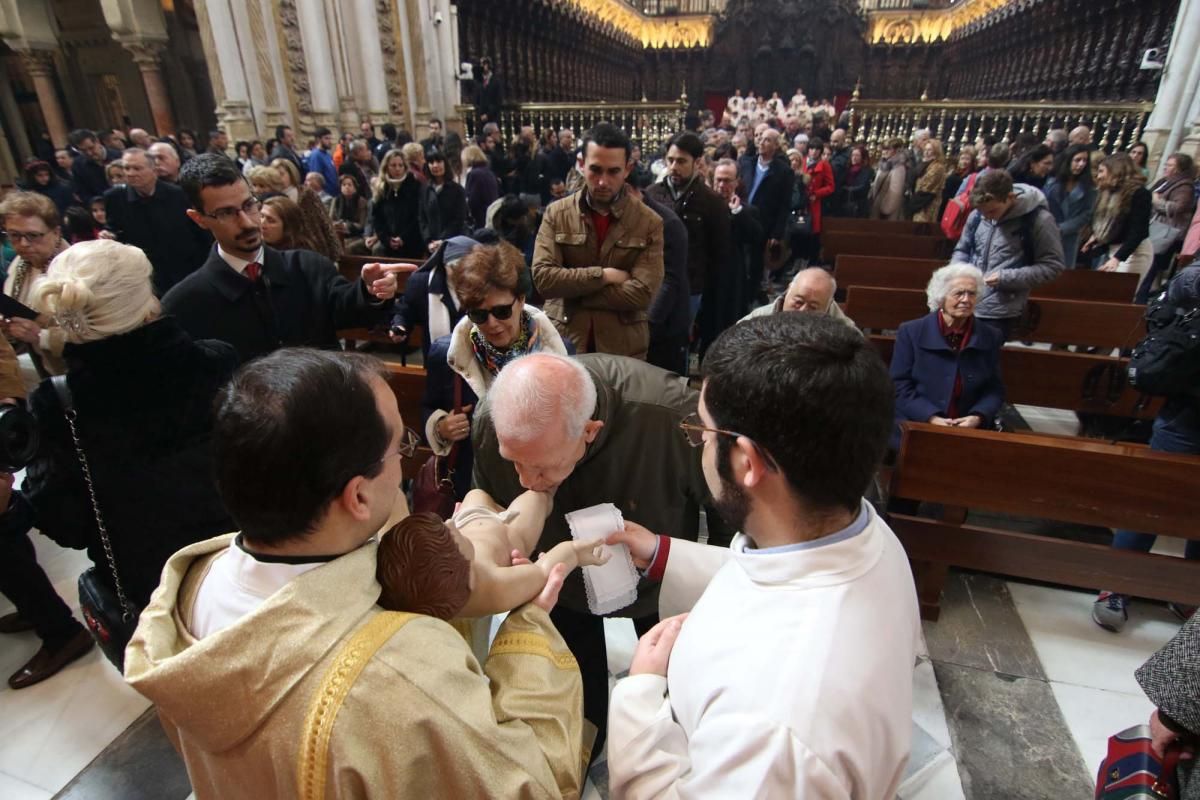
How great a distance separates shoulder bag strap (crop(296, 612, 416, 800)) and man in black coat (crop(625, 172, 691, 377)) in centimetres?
293

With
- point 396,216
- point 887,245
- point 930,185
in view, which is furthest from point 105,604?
point 930,185

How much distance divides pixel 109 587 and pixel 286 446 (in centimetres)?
162

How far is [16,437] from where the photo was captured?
1531mm

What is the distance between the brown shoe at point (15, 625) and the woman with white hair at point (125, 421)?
128 centimetres

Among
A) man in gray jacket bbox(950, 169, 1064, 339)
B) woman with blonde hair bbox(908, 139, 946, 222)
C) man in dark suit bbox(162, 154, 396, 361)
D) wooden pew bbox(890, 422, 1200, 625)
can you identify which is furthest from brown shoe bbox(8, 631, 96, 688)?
woman with blonde hair bbox(908, 139, 946, 222)

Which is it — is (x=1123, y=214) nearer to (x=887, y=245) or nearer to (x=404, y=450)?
(x=887, y=245)

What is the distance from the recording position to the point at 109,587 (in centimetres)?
190

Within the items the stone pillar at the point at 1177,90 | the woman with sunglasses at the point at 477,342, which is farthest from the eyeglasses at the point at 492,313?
the stone pillar at the point at 1177,90

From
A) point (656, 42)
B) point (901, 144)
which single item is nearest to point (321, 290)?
point (901, 144)

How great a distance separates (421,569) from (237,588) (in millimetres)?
248

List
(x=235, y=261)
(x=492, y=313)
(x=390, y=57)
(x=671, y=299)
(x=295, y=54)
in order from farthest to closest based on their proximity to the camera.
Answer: (x=390, y=57) → (x=295, y=54) → (x=671, y=299) → (x=235, y=261) → (x=492, y=313)

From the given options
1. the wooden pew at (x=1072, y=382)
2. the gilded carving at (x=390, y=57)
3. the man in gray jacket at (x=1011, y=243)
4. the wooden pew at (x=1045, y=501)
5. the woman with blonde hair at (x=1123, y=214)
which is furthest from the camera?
the gilded carving at (x=390, y=57)

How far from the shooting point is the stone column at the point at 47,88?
1173 cm

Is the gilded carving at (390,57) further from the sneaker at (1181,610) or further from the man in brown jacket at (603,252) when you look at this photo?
the sneaker at (1181,610)
